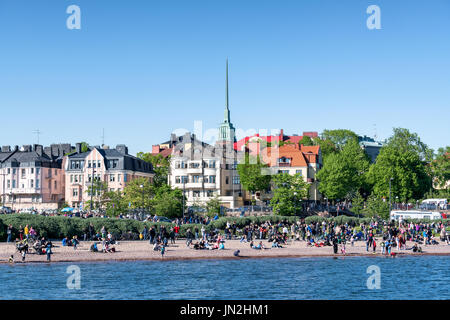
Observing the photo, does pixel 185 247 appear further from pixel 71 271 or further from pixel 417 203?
pixel 417 203

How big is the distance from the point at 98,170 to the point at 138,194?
2247cm

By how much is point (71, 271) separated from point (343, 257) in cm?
2253

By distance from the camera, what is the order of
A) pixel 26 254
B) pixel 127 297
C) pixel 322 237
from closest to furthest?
pixel 127 297 < pixel 26 254 < pixel 322 237

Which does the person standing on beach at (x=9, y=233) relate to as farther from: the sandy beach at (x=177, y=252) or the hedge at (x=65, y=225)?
the hedge at (x=65, y=225)

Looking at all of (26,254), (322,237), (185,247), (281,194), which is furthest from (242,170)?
(26,254)

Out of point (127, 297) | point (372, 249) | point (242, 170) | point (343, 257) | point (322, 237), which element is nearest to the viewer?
point (127, 297)

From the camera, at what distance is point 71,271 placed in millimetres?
39125

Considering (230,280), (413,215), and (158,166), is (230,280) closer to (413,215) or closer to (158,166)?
(413,215)

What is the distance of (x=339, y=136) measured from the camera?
131750 mm

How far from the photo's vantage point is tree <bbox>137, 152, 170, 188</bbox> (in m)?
119

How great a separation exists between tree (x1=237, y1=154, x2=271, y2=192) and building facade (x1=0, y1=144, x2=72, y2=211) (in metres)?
36.9

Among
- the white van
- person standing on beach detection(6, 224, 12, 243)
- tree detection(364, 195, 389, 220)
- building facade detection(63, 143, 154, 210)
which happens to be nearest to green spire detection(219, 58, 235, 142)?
building facade detection(63, 143, 154, 210)

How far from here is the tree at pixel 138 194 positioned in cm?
8908

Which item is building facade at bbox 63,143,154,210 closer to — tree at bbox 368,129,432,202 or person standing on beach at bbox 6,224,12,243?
tree at bbox 368,129,432,202
